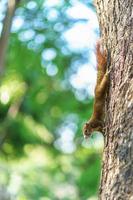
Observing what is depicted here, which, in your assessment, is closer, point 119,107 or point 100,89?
point 119,107

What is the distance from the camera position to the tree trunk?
6.78 ft

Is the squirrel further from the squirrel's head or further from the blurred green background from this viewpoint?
the blurred green background

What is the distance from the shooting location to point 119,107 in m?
2.17

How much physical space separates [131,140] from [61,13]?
551cm

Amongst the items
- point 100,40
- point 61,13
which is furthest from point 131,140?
point 61,13

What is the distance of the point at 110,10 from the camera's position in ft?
7.79

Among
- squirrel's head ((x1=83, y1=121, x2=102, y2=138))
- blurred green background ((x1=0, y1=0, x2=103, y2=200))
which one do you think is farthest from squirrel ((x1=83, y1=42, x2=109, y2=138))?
blurred green background ((x1=0, y1=0, x2=103, y2=200))

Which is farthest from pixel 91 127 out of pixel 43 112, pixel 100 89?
pixel 43 112

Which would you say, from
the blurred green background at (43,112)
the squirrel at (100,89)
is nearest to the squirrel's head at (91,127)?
the squirrel at (100,89)

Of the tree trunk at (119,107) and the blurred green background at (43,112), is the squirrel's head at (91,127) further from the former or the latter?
the blurred green background at (43,112)

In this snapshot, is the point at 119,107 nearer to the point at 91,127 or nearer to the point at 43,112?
the point at 91,127

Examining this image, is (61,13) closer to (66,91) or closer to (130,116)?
(66,91)

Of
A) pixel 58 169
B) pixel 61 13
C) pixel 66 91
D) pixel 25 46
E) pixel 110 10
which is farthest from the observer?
pixel 58 169

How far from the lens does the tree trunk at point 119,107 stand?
2.07 m
